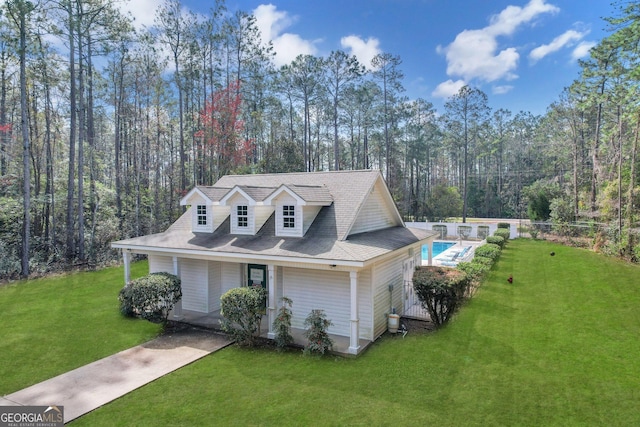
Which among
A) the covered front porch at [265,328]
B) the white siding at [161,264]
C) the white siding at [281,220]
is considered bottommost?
the covered front porch at [265,328]

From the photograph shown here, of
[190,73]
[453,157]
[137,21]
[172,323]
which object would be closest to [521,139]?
[453,157]

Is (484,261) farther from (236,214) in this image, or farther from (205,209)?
(205,209)

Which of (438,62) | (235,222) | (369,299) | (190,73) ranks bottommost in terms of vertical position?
(369,299)

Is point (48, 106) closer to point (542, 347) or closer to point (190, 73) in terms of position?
point (190, 73)

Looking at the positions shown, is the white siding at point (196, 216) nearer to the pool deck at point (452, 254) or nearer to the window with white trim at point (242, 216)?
the window with white trim at point (242, 216)

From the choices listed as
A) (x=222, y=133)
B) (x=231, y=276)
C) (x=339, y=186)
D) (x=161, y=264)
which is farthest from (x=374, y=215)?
(x=222, y=133)

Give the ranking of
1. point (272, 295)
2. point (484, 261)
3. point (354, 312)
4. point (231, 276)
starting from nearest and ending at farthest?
point (354, 312)
point (272, 295)
point (231, 276)
point (484, 261)

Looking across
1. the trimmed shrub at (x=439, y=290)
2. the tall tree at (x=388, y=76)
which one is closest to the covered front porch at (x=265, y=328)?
the trimmed shrub at (x=439, y=290)
